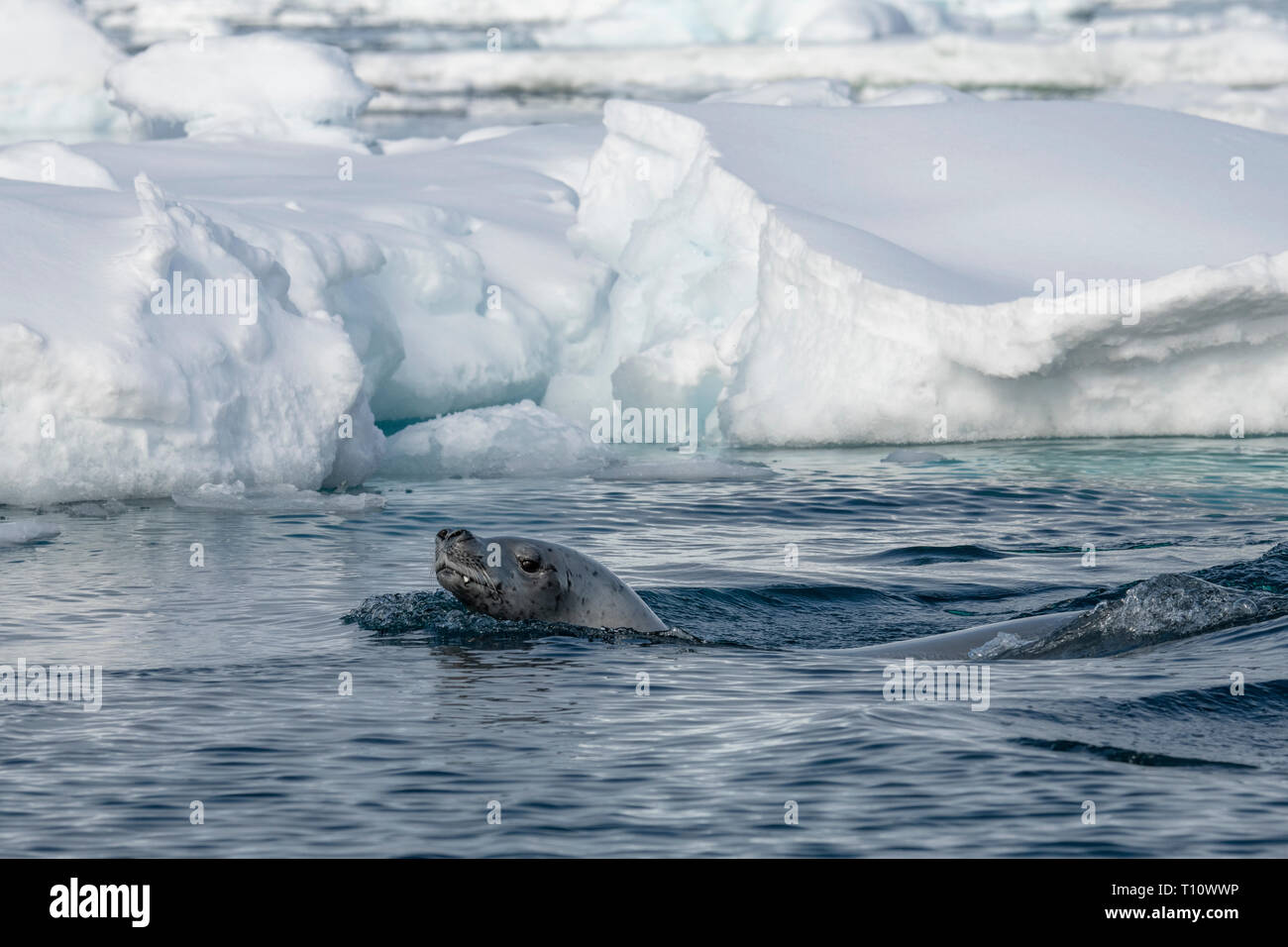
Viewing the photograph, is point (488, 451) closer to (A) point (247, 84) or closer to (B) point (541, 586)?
(B) point (541, 586)

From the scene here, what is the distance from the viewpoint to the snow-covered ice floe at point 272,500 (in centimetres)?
1287

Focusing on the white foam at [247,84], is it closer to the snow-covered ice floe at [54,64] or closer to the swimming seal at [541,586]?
the snow-covered ice floe at [54,64]

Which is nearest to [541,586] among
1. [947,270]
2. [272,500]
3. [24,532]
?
[24,532]

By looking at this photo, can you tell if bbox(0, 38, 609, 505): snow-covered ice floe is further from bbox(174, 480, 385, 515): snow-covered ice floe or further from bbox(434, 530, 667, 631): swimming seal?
bbox(434, 530, 667, 631): swimming seal

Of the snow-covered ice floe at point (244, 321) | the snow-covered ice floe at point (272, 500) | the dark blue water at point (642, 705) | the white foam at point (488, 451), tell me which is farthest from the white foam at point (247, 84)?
the dark blue water at point (642, 705)

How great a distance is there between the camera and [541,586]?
8469mm

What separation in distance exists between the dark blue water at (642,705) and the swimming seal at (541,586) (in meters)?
0.13

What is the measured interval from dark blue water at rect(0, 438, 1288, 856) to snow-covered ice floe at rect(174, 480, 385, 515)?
0.48ft

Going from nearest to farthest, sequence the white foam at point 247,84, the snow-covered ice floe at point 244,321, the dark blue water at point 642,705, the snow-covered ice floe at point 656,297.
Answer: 1. the dark blue water at point 642,705
2. the snow-covered ice floe at point 244,321
3. the snow-covered ice floe at point 656,297
4. the white foam at point 247,84

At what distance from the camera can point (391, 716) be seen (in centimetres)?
673

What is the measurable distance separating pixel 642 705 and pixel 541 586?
1.69 metres

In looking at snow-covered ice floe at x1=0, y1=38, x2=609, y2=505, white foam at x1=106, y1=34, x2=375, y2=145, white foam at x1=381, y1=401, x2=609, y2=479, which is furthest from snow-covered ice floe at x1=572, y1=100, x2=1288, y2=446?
white foam at x1=106, y1=34, x2=375, y2=145
